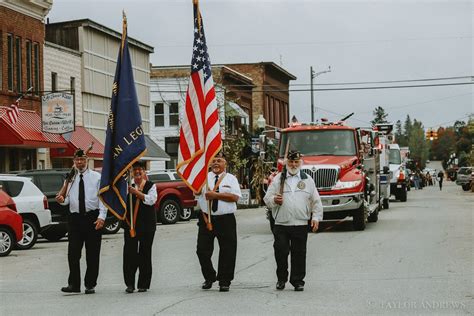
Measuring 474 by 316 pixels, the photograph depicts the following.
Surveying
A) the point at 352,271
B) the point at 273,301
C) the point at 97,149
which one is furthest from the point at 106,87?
the point at 273,301

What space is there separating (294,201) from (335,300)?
1619mm

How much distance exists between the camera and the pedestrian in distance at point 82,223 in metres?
12.2

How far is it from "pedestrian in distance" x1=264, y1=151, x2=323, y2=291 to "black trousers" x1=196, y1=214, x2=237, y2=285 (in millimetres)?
582

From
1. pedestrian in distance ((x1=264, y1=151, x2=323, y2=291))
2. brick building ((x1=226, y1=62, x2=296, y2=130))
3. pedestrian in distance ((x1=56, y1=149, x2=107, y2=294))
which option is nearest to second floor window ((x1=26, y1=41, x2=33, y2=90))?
pedestrian in distance ((x1=56, y1=149, x2=107, y2=294))

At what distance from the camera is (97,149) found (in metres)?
40.9

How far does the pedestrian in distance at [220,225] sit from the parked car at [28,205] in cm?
939

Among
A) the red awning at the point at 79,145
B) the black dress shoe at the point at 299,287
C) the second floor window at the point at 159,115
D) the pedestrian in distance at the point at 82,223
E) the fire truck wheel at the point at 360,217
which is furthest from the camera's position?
the second floor window at the point at 159,115

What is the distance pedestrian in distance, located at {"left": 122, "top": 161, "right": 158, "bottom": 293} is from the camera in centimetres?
1205

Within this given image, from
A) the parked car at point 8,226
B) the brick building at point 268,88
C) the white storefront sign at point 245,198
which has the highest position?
the brick building at point 268,88

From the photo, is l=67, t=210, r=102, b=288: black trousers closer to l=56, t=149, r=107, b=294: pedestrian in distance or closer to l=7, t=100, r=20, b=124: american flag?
l=56, t=149, r=107, b=294: pedestrian in distance

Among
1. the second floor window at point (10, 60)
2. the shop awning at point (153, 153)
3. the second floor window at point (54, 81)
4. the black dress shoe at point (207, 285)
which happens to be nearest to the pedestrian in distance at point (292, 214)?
the black dress shoe at point (207, 285)

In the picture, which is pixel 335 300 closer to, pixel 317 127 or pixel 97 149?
pixel 317 127

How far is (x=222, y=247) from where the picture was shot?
1218 centimetres

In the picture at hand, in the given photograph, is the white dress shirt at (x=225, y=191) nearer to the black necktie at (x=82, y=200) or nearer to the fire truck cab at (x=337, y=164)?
the black necktie at (x=82, y=200)
